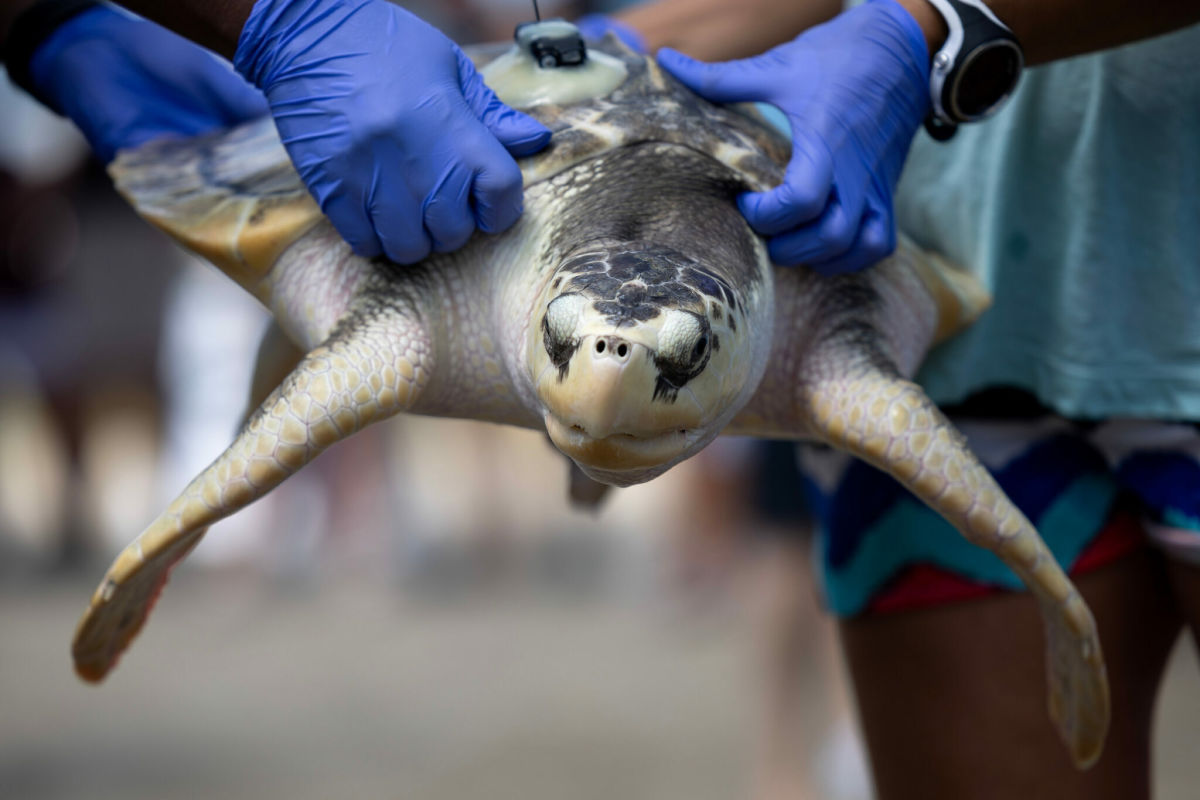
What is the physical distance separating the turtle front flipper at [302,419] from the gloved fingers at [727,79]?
0.30m

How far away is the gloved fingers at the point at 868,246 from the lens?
0.70m

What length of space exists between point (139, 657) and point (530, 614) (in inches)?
44.8

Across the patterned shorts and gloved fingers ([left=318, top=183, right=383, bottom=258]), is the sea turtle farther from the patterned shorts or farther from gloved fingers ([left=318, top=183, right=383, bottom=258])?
the patterned shorts

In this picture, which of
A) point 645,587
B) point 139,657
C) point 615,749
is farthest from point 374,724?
point 645,587

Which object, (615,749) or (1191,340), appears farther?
(615,749)

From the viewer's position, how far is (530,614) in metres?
3.12

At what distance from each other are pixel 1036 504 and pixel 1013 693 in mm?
171

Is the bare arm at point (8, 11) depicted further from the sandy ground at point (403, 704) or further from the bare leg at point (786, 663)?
the bare leg at point (786, 663)

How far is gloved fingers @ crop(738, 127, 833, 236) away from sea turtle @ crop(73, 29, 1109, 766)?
0.02 metres

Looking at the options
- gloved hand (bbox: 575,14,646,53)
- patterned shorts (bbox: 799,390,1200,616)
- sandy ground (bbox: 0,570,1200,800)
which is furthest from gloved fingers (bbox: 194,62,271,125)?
sandy ground (bbox: 0,570,1200,800)

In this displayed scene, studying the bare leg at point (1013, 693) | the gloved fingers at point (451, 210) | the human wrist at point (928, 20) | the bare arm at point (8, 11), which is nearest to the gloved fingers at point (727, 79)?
the human wrist at point (928, 20)

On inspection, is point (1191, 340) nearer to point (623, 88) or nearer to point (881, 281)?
point (881, 281)

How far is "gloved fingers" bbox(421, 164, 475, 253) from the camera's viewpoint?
2.11 ft

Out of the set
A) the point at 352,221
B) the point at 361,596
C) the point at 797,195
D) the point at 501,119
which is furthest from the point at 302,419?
the point at 361,596
